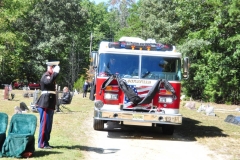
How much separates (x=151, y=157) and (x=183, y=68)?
4.40 meters

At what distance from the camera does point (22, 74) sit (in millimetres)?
52969

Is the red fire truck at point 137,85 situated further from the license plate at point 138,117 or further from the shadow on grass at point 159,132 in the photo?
the shadow on grass at point 159,132

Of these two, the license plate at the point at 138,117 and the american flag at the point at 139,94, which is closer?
the license plate at the point at 138,117

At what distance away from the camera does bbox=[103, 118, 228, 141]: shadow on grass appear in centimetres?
1249

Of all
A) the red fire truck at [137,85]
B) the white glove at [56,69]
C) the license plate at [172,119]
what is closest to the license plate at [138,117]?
the red fire truck at [137,85]

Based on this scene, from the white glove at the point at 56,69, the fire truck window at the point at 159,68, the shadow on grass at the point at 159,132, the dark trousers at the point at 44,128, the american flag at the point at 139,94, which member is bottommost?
the shadow on grass at the point at 159,132

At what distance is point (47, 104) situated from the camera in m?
8.88

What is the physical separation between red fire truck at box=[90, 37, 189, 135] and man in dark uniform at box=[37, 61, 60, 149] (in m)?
3.08

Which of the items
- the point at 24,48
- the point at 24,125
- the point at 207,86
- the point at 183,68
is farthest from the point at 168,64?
the point at 24,48

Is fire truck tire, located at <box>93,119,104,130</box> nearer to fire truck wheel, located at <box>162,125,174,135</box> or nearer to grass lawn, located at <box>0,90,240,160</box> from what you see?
grass lawn, located at <box>0,90,240,160</box>

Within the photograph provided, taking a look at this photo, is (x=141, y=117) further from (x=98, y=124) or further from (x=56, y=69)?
(x=56, y=69)

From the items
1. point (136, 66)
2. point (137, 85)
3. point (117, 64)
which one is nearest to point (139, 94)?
point (137, 85)

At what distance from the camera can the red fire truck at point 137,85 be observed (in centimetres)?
1180

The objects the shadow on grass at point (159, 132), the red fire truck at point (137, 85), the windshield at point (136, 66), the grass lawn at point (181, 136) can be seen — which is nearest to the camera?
the grass lawn at point (181, 136)
